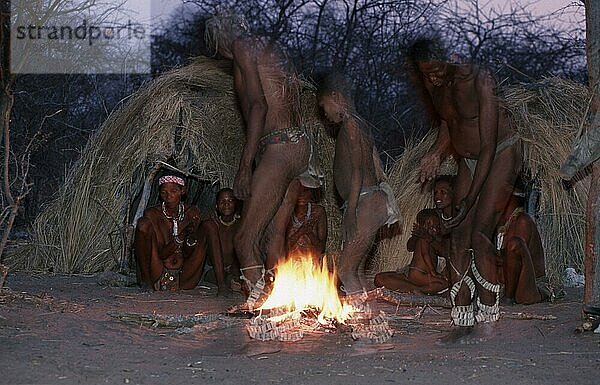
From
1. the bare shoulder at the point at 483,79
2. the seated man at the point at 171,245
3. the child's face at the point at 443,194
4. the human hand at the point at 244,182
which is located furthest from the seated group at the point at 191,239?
the bare shoulder at the point at 483,79

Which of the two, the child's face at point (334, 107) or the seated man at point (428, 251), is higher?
the child's face at point (334, 107)

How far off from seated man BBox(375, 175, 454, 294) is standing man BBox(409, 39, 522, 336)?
2035 mm

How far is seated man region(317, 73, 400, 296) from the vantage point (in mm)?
4496

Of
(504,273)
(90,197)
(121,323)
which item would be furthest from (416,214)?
(121,323)

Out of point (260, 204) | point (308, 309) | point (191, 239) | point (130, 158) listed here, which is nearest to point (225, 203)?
point (191, 239)

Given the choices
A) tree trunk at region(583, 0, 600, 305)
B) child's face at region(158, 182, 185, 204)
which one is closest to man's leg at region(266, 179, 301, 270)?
tree trunk at region(583, 0, 600, 305)

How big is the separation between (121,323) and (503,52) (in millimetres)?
8867

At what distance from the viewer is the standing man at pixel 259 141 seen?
4.57 metres

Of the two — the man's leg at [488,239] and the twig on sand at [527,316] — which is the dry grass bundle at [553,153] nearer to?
the twig on sand at [527,316]

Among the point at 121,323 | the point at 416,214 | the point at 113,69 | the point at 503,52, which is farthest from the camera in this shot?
the point at 113,69

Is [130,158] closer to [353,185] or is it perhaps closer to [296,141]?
[296,141]

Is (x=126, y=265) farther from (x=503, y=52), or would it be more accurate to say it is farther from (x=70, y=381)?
(x=503, y=52)

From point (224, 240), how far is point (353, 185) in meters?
2.94

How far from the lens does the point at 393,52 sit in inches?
496
